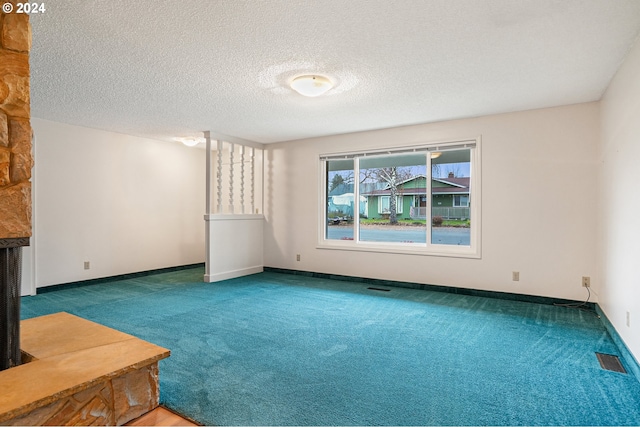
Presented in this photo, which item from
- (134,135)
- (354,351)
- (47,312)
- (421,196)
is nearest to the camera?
(354,351)

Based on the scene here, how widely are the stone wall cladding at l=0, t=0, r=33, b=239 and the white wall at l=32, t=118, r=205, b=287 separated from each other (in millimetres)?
3424

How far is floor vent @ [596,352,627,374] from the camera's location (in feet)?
7.65

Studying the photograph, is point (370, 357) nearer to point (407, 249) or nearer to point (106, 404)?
point (106, 404)

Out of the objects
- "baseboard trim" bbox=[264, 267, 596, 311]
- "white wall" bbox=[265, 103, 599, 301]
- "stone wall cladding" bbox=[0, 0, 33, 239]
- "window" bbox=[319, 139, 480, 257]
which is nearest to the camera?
"stone wall cladding" bbox=[0, 0, 33, 239]

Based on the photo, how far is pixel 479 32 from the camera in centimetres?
236

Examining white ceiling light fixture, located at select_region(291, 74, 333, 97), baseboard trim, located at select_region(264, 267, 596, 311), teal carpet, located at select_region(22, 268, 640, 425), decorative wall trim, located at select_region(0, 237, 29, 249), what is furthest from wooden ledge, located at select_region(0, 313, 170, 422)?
baseboard trim, located at select_region(264, 267, 596, 311)

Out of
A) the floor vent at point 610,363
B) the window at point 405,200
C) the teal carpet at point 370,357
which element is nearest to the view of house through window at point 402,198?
the window at point 405,200

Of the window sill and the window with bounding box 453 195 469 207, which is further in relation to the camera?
the window with bounding box 453 195 469 207

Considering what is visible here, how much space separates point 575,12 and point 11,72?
3201mm

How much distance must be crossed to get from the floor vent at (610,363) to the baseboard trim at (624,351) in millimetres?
36

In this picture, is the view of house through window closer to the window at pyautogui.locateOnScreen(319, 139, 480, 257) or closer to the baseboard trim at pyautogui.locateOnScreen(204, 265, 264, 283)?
the window at pyautogui.locateOnScreen(319, 139, 480, 257)

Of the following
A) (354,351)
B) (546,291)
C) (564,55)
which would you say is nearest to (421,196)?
(546,291)

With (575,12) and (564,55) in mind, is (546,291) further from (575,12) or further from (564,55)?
(575,12)

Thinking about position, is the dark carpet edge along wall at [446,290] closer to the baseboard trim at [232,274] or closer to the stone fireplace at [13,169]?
the baseboard trim at [232,274]
